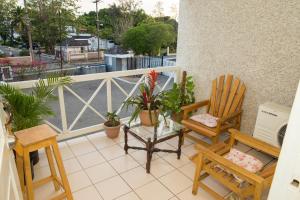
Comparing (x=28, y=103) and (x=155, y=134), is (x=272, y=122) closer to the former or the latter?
(x=155, y=134)

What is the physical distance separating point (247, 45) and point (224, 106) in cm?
88

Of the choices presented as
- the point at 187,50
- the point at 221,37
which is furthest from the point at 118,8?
the point at 221,37

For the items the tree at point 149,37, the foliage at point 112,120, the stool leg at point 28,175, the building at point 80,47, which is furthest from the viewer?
the building at point 80,47

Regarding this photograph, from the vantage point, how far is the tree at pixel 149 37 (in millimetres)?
5320

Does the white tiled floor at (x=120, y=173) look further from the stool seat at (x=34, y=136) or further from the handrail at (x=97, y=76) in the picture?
the handrail at (x=97, y=76)

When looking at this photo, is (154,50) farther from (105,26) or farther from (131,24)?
(105,26)

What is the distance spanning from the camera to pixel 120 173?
229 cm

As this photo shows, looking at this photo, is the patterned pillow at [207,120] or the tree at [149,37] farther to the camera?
the tree at [149,37]

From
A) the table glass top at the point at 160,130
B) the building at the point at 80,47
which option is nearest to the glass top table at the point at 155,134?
the table glass top at the point at 160,130

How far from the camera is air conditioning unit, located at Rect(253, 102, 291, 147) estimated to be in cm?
225

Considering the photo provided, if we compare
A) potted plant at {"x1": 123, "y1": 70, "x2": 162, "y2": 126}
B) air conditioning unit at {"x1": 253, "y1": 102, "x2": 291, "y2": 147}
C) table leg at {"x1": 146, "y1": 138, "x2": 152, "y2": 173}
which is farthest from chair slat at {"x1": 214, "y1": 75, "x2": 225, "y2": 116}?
table leg at {"x1": 146, "y1": 138, "x2": 152, "y2": 173}

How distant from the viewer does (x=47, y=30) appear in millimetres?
8250

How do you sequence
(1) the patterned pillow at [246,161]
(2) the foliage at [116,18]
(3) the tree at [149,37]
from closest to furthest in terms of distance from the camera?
1. (1) the patterned pillow at [246,161]
2. (3) the tree at [149,37]
3. (2) the foliage at [116,18]

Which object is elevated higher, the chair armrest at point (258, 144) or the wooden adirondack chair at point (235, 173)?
the chair armrest at point (258, 144)
